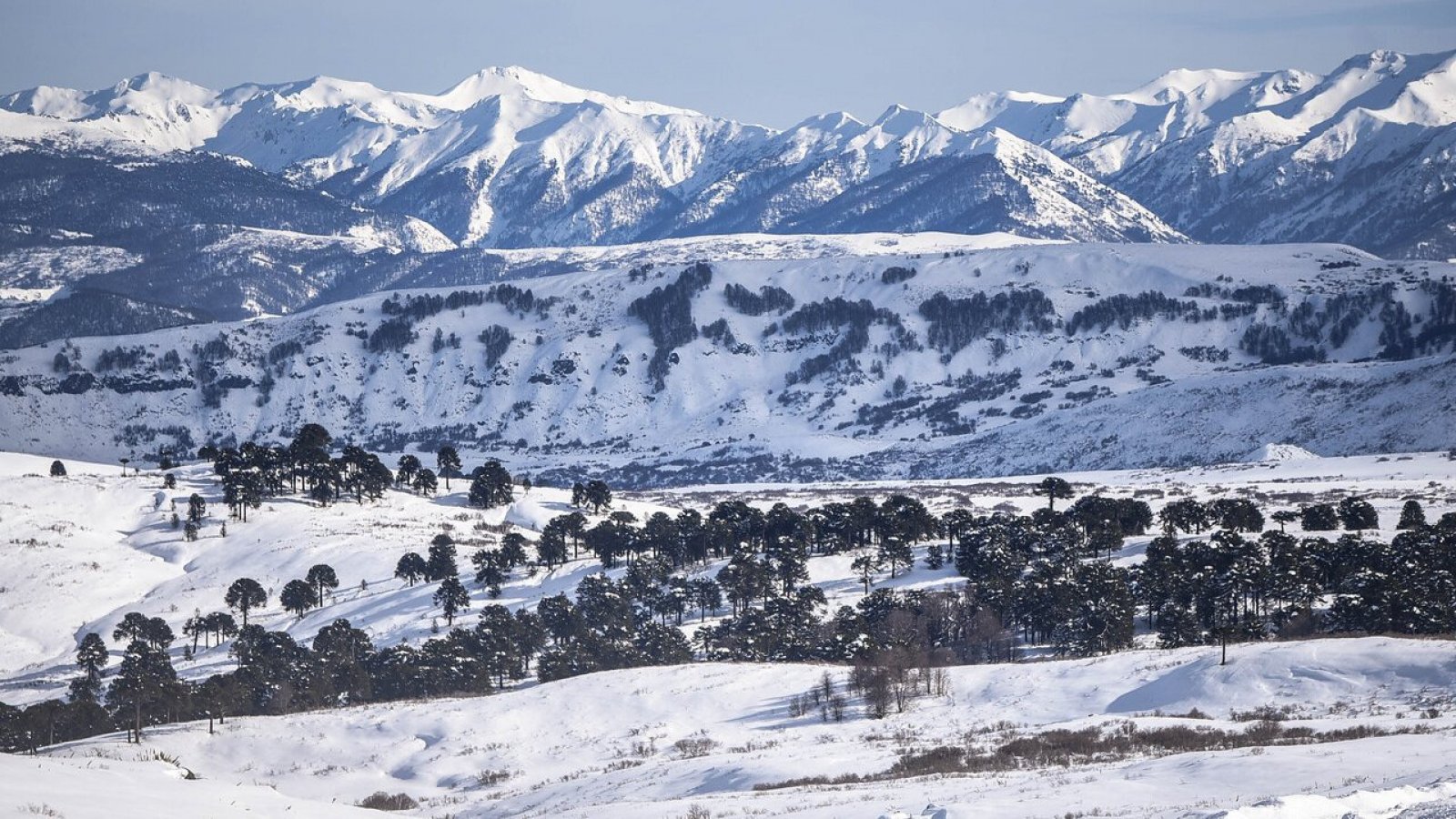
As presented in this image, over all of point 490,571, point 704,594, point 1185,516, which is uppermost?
point 490,571

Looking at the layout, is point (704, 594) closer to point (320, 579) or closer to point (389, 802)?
point (320, 579)

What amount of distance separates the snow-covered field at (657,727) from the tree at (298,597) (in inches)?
89.7

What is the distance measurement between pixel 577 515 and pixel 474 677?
168 ft

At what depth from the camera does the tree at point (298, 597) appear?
132750 millimetres

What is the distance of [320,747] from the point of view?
3282 inches

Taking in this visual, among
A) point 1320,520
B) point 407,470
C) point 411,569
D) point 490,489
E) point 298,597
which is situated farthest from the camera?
point 407,470

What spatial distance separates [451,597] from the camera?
125 m

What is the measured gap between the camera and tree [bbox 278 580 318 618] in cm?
13275

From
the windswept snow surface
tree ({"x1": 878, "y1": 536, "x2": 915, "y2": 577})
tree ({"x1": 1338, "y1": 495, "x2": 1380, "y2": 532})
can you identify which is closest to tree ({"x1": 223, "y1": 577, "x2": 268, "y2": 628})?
the windswept snow surface

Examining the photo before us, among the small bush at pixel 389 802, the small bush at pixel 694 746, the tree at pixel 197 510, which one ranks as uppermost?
the tree at pixel 197 510

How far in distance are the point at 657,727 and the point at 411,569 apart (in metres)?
64.3

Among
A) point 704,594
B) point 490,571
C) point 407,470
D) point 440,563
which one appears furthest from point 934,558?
point 407,470

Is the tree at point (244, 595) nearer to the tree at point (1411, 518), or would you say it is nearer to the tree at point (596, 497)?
the tree at point (596, 497)

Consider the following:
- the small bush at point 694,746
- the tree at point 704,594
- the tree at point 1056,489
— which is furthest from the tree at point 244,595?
the tree at point 1056,489
